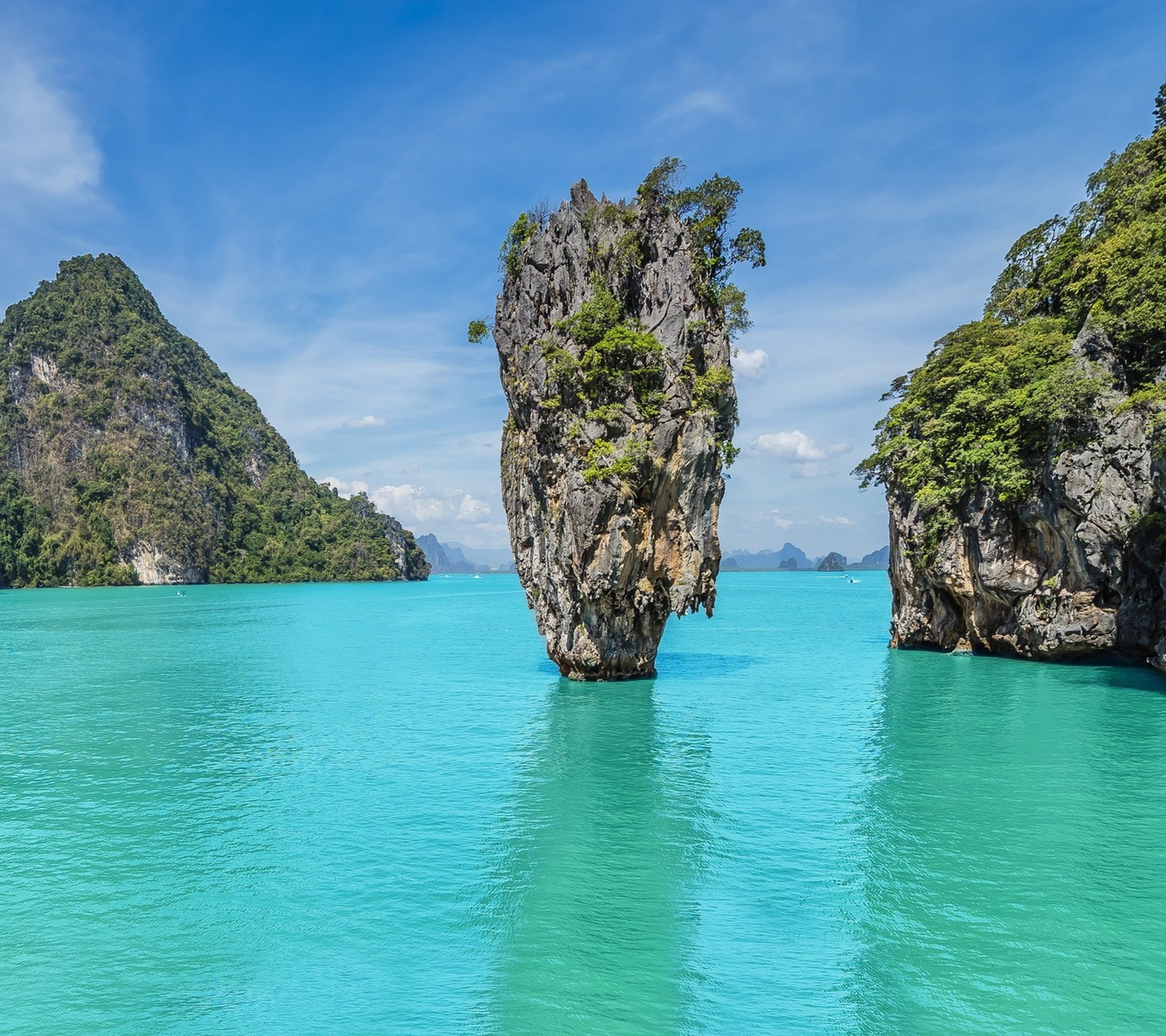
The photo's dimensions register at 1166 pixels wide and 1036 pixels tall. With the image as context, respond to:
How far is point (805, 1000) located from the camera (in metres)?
7.85

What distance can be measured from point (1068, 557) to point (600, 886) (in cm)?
2345

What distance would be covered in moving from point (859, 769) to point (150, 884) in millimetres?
13754

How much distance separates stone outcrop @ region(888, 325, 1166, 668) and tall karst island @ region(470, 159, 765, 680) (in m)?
11.5

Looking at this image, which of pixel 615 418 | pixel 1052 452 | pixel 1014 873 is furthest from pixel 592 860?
pixel 1052 452

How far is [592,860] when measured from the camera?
11570 mm

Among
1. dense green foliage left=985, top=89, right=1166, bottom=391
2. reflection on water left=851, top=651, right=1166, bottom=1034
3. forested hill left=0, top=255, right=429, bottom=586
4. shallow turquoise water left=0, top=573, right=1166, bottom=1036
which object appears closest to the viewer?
reflection on water left=851, top=651, right=1166, bottom=1034

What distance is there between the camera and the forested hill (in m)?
114

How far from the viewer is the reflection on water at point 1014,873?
7809 mm

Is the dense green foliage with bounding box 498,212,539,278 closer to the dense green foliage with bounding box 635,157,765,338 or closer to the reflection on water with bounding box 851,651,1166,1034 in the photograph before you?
the dense green foliage with bounding box 635,157,765,338


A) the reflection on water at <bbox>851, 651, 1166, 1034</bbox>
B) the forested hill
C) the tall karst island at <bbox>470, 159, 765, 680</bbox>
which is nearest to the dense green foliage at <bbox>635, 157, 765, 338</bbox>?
the tall karst island at <bbox>470, 159, 765, 680</bbox>

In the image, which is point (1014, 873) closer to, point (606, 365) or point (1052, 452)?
point (606, 365)

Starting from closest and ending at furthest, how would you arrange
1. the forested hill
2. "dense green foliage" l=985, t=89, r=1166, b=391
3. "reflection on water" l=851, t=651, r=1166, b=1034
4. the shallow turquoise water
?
1. "reflection on water" l=851, t=651, r=1166, b=1034
2. the shallow turquoise water
3. "dense green foliage" l=985, t=89, r=1166, b=391
4. the forested hill

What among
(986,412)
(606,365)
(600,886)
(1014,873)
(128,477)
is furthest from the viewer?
(128,477)

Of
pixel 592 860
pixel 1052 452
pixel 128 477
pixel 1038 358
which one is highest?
pixel 128 477
